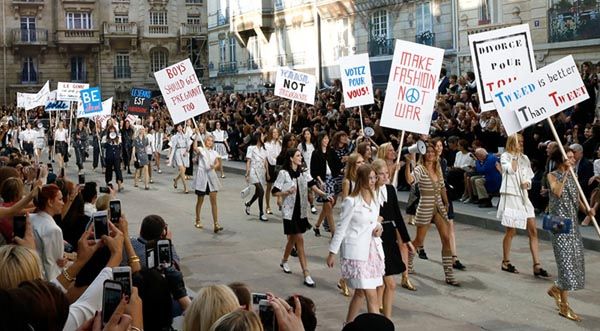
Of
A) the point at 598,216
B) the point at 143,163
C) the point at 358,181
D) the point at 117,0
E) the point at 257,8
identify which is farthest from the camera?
the point at 117,0

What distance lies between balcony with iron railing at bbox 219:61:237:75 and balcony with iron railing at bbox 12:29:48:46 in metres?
Result: 18.0

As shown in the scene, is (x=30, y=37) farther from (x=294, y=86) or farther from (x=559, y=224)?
(x=559, y=224)

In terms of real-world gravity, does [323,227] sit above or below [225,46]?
below

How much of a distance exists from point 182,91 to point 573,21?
1338cm

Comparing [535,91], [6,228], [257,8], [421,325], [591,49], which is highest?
[257,8]

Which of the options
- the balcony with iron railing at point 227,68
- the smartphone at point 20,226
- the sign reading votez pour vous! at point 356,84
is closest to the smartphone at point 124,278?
the smartphone at point 20,226

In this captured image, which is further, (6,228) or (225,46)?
(225,46)

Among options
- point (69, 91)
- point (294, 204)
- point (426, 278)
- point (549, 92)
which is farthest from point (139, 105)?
point (549, 92)

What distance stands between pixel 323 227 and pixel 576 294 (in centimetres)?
581

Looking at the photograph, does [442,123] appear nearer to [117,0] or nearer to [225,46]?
[225,46]

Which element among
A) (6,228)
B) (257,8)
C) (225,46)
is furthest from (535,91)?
(225,46)

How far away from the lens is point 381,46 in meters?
34.3

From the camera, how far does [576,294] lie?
31.8 feet

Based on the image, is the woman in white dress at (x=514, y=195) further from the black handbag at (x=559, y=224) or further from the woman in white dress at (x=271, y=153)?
the woman in white dress at (x=271, y=153)
